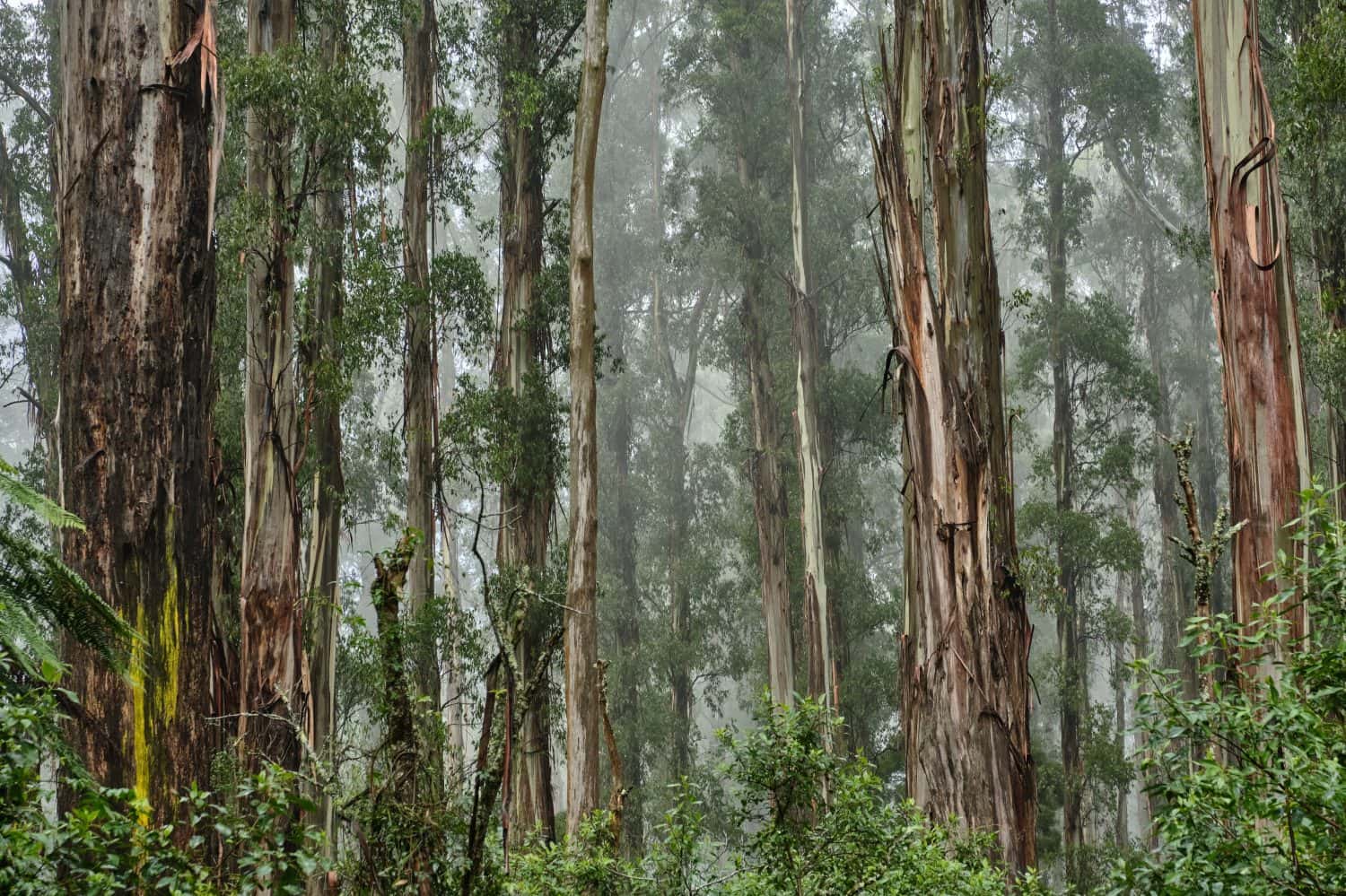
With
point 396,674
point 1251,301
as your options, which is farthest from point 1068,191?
point 396,674

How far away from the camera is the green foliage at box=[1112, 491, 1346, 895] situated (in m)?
3.34

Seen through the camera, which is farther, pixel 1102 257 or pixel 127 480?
pixel 1102 257

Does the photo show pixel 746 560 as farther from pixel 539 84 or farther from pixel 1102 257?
pixel 1102 257

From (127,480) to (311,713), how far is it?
7731 mm

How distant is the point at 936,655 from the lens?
753cm

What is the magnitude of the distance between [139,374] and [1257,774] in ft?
12.8

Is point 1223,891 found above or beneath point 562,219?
beneath

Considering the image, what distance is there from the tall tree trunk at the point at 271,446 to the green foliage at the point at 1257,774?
26.8 ft

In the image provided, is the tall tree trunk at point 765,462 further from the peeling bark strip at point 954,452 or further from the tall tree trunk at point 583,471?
the peeling bark strip at point 954,452

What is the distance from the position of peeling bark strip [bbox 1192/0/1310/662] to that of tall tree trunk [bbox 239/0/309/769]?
7.25 meters

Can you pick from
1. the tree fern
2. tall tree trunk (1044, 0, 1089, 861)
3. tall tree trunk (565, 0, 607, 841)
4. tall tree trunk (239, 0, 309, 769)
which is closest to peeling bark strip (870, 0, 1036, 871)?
tall tree trunk (565, 0, 607, 841)

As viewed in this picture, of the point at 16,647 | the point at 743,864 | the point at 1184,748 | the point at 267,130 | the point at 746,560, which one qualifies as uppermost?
the point at 267,130

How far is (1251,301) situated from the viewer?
688cm

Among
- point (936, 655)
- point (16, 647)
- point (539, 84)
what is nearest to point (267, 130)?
point (539, 84)
